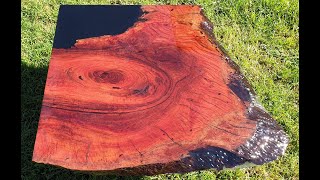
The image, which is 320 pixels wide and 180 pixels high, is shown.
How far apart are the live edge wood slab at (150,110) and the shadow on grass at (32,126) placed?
1.89 feet

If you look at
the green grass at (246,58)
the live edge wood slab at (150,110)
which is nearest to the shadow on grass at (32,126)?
the green grass at (246,58)

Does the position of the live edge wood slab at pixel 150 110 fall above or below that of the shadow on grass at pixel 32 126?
above

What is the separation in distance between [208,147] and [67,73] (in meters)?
0.90

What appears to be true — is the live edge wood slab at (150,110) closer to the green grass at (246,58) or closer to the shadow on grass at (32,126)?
the shadow on grass at (32,126)

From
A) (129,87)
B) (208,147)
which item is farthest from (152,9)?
(208,147)

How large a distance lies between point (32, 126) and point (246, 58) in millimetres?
1867

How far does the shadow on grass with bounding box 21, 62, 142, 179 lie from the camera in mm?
2859

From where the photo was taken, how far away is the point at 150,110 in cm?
214

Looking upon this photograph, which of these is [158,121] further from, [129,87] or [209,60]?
[209,60]

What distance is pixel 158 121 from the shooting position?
6.85 ft

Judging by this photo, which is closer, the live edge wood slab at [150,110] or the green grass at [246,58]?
the live edge wood slab at [150,110]

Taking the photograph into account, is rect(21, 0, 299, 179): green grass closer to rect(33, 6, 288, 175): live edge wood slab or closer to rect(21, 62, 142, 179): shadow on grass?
rect(21, 62, 142, 179): shadow on grass

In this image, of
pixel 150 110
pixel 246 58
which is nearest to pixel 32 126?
pixel 150 110

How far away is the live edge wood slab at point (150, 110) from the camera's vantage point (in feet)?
6.37
